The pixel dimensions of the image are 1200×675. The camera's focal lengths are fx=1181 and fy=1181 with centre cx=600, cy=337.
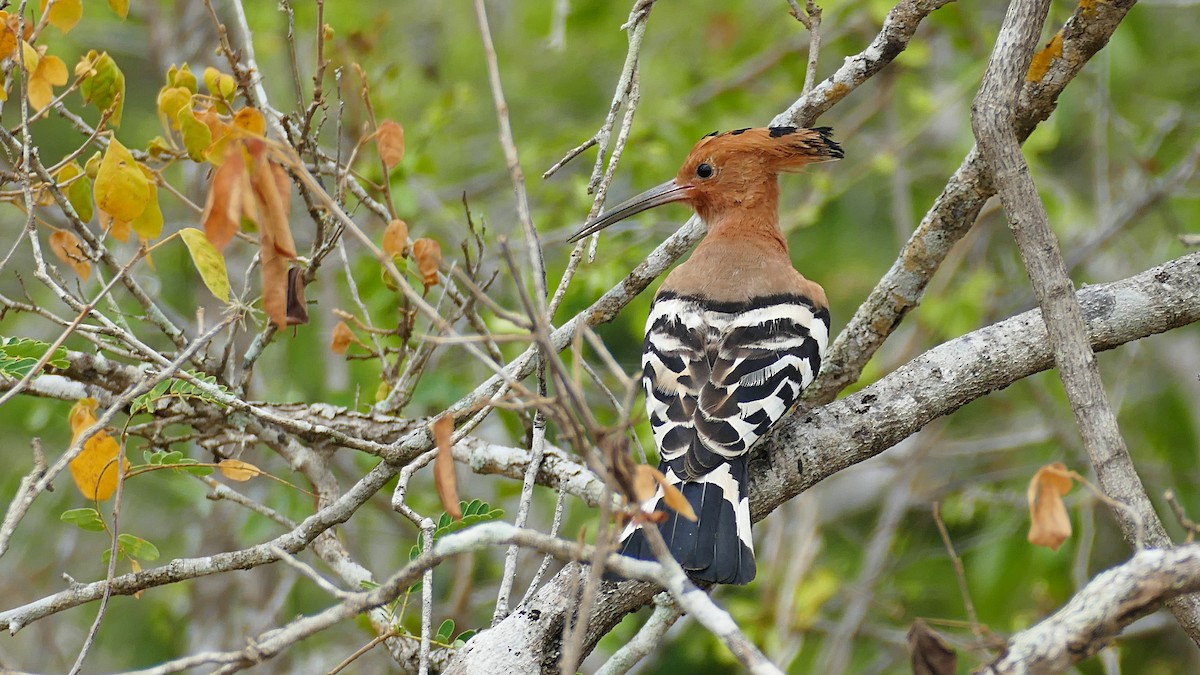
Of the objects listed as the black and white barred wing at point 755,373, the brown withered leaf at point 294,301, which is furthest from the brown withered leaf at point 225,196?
the black and white barred wing at point 755,373

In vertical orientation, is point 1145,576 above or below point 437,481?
below

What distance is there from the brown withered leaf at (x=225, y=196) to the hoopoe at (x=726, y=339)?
1.09m

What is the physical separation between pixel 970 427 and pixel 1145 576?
5.30 m

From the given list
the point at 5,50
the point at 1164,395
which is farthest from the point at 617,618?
the point at 1164,395

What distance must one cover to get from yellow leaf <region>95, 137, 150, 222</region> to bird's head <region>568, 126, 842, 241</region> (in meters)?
1.74

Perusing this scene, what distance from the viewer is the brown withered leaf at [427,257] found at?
2.61 metres

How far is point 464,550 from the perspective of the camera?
1742mm

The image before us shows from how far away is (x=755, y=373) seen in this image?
9.92 feet

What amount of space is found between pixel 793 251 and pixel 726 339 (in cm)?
327

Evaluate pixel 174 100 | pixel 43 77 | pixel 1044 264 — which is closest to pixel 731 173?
pixel 1044 264

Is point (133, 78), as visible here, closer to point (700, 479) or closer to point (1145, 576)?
point (700, 479)

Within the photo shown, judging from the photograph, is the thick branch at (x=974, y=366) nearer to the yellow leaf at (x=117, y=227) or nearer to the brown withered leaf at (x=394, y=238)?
the brown withered leaf at (x=394, y=238)

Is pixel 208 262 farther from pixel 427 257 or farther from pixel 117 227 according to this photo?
pixel 427 257

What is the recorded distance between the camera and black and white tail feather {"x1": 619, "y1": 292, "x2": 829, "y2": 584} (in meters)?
2.62
